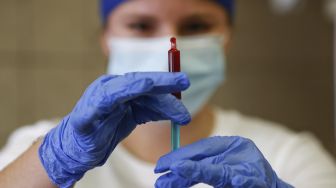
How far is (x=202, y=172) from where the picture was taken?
63cm

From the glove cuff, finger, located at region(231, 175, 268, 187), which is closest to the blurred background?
the glove cuff

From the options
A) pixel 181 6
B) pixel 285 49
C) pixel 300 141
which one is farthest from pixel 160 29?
pixel 285 49

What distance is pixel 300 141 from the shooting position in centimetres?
121

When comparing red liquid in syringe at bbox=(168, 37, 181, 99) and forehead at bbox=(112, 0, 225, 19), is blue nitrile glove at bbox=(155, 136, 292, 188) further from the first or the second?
forehead at bbox=(112, 0, 225, 19)

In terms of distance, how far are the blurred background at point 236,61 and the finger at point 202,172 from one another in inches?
52.3

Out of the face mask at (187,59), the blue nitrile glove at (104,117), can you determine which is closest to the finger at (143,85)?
the blue nitrile glove at (104,117)

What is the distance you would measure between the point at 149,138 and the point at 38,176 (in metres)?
0.48

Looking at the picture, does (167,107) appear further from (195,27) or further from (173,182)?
(195,27)

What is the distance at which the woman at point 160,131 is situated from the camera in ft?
2.09

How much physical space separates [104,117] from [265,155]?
63cm

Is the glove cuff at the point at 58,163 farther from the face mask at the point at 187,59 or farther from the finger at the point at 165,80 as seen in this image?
the face mask at the point at 187,59

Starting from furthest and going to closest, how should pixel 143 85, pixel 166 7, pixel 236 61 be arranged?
pixel 236 61 → pixel 166 7 → pixel 143 85

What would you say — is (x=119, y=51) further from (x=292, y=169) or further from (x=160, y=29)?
(x=292, y=169)

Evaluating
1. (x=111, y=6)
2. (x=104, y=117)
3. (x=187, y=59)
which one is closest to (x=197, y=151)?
(x=104, y=117)
